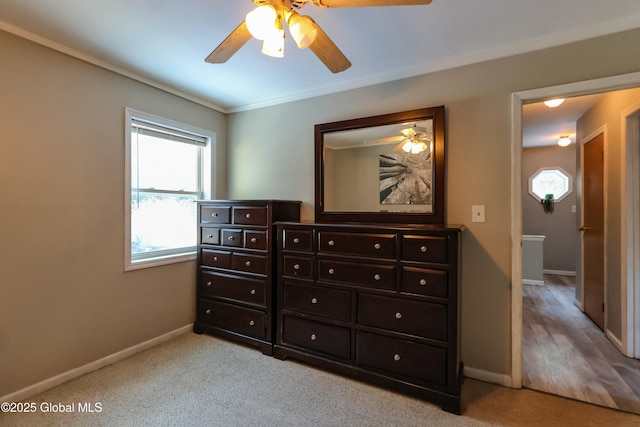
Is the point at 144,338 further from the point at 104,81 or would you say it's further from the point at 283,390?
the point at 104,81

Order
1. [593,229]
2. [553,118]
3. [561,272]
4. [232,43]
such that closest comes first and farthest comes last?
[232,43] < [593,229] < [553,118] < [561,272]

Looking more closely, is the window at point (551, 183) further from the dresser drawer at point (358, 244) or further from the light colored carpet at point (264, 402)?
the dresser drawer at point (358, 244)

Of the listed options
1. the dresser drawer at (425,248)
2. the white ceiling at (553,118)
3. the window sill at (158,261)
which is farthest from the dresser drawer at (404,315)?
the white ceiling at (553,118)

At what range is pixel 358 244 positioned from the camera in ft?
7.04

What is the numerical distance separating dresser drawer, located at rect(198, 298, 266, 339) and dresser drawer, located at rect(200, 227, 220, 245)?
1.92ft

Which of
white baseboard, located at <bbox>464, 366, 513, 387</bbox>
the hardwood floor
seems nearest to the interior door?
the hardwood floor

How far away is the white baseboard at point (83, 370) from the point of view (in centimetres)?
193

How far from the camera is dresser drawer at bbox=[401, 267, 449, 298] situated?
1.87 metres

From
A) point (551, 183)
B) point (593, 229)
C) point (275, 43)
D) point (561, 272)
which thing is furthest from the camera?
point (551, 183)

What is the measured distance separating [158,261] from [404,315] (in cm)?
221

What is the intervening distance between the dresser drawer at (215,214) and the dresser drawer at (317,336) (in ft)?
3.54

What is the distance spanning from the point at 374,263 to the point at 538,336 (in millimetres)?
2099

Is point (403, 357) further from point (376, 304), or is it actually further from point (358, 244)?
point (358, 244)

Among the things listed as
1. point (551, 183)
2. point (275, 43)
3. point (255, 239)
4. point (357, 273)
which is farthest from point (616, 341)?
point (551, 183)
